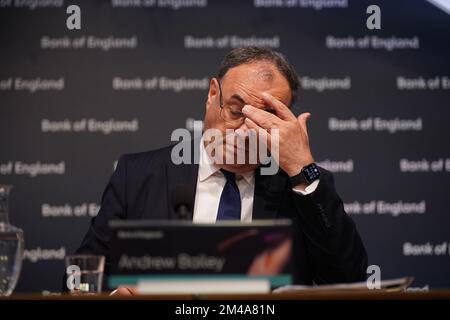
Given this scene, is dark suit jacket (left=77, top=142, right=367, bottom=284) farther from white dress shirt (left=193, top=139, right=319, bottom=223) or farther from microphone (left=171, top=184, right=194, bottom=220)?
microphone (left=171, top=184, right=194, bottom=220)

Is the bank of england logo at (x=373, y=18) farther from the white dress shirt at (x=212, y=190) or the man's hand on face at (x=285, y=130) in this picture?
the white dress shirt at (x=212, y=190)

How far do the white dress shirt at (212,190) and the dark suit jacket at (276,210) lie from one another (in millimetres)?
26

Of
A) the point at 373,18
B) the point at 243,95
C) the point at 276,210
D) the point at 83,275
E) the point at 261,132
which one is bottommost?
the point at 83,275

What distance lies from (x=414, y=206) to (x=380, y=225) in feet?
0.68

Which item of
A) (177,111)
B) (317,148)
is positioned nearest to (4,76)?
(177,111)

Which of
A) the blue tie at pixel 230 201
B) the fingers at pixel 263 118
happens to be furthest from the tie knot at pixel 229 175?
the fingers at pixel 263 118

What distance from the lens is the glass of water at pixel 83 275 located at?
191 centimetres

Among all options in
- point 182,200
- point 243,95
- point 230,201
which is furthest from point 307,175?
point 182,200

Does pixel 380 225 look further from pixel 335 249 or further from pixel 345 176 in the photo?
pixel 335 249

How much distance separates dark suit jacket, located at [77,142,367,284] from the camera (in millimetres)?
2506

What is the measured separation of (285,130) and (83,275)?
100 centimetres

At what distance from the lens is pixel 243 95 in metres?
2.74

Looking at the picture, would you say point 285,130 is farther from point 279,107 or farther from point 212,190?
point 212,190

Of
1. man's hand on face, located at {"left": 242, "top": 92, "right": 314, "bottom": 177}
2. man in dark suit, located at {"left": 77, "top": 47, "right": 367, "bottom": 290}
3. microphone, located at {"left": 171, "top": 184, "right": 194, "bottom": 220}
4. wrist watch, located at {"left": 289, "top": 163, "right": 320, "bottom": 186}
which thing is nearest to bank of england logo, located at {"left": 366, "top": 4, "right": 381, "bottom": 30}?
man in dark suit, located at {"left": 77, "top": 47, "right": 367, "bottom": 290}
